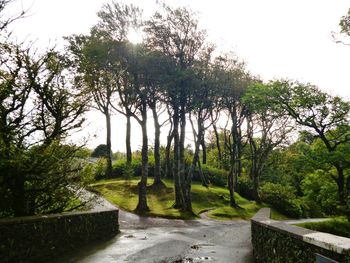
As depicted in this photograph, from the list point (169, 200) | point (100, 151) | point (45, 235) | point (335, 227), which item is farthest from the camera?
point (100, 151)

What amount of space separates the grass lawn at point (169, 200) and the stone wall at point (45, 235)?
42.7ft

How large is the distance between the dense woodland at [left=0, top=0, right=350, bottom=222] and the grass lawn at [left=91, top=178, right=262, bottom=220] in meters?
1.49

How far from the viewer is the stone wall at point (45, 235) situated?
31.3 feet

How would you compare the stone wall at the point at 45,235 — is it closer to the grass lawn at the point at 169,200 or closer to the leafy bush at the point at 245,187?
the grass lawn at the point at 169,200

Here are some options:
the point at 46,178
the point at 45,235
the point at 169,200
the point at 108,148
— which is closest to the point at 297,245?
the point at 45,235

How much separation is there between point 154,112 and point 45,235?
1072 inches

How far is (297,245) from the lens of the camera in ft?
21.8

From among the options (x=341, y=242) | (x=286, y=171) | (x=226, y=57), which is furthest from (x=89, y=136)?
(x=286, y=171)

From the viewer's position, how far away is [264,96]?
2605cm

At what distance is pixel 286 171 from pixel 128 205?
33.7m

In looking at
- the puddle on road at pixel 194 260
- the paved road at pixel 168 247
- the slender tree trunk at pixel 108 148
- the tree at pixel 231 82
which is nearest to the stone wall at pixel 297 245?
the puddle on road at pixel 194 260

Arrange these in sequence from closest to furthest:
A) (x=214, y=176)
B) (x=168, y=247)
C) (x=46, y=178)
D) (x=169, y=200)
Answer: (x=46, y=178)
(x=168, y=247)
(x=169, y=200)
(x=214, y=176)

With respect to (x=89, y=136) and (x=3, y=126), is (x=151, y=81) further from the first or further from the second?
(x=3, y=126)

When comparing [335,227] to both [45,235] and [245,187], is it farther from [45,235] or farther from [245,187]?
[245,187]
